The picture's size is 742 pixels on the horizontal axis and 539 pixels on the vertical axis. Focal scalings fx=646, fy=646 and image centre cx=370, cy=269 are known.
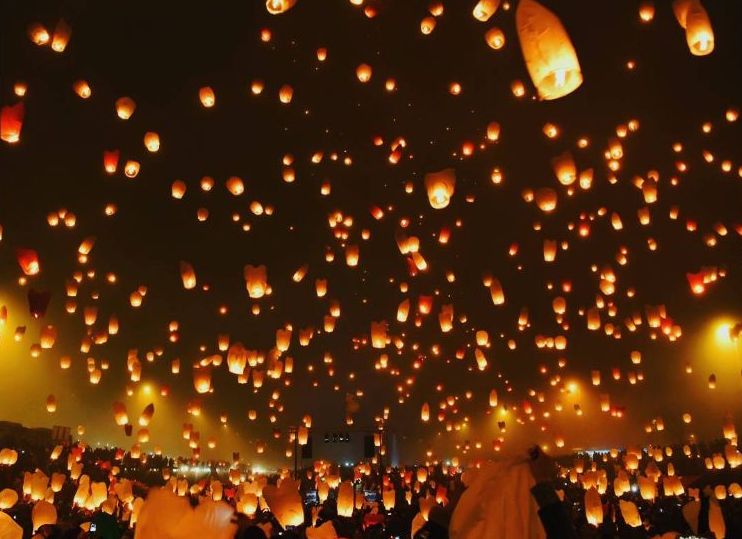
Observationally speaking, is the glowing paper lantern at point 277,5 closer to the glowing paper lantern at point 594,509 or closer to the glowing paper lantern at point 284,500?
the glowing paper lantern at point 284,500

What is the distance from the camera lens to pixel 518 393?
2116cm

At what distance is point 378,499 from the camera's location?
15086mm

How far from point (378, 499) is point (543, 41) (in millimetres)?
13443

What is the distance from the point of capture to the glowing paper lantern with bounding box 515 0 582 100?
133 inches

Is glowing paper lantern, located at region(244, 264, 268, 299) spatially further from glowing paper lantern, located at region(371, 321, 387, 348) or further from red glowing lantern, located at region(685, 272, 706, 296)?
red glowing lantern, located at region(685, 272, 706, 296)

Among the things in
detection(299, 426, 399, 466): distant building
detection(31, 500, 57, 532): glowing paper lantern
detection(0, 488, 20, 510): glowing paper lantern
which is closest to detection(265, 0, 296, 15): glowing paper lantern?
detection(31, 500, 57, 532): glowing paper lantern

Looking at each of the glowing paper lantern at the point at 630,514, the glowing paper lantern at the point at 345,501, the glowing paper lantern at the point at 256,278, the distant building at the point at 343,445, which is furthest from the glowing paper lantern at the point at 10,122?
the distant building at the point at 343,445

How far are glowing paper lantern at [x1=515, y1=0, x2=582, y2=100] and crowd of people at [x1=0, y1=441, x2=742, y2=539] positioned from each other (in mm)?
2064

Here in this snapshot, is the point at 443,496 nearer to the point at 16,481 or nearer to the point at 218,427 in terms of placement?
the point at 16,481

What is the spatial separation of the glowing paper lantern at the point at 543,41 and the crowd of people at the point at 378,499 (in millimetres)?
2064

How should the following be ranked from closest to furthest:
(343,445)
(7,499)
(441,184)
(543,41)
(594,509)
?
(543,41) < (441,184) < (7,499) < (594,509) < (343,445)

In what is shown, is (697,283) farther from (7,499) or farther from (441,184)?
(7,499)

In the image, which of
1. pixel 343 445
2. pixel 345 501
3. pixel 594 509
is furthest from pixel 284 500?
pixel 343 445

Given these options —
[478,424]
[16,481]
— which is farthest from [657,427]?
[16,481]
